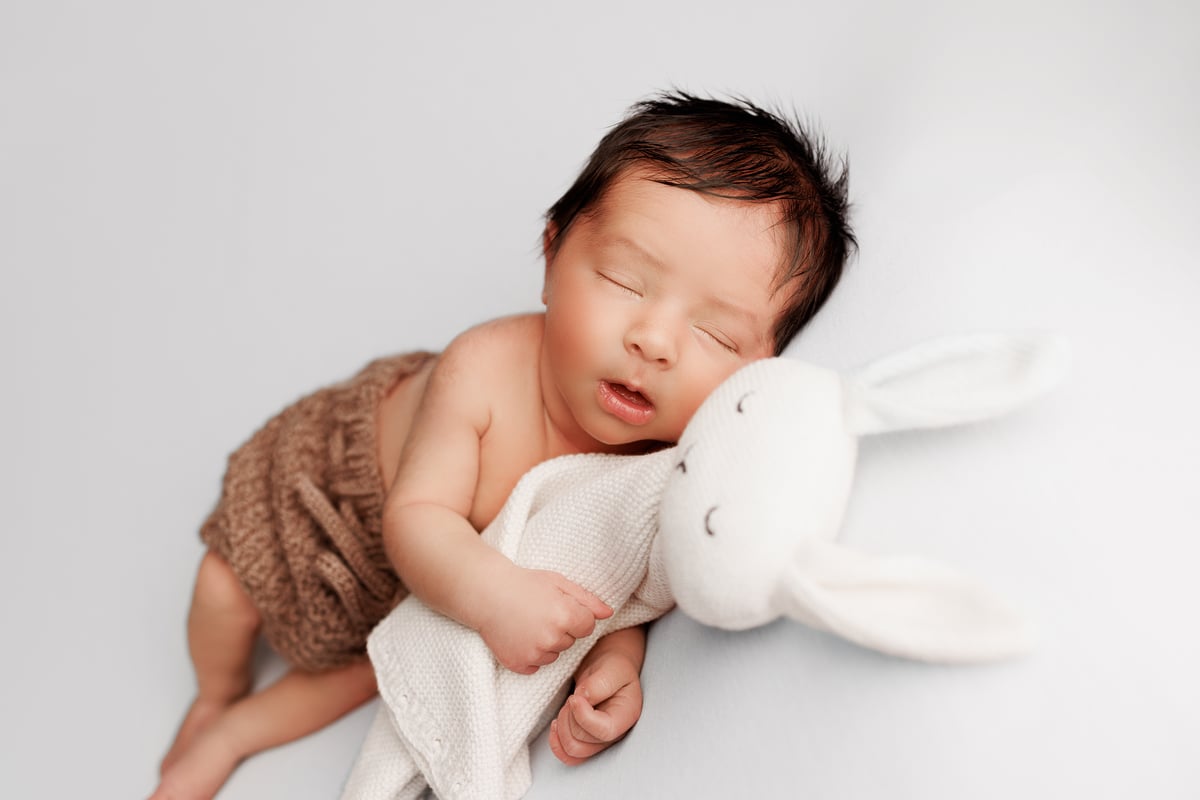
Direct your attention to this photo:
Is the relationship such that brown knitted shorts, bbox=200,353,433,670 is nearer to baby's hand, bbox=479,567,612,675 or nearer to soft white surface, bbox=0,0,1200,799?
soft white surface, bbox=0,0,1200,799

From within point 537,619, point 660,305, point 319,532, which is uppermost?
point 660,305

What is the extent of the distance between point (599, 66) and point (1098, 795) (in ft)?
5.40

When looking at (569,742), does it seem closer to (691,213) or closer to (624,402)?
(624,402)

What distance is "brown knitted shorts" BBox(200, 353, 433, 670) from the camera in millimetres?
1248

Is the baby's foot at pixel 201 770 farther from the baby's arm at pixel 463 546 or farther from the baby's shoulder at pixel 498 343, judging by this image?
the baby's shoulder at pixel 498 343

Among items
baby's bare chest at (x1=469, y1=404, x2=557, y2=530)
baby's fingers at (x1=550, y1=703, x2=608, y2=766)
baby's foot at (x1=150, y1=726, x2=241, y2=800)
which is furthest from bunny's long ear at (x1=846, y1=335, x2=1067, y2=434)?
baby's foot at (x1=150, y1=726, x2=241, y2=800)

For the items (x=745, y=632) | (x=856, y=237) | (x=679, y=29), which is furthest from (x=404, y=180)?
(x=745, y=632)

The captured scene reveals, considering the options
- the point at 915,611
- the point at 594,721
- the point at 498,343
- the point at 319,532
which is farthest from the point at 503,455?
the point at 915,611

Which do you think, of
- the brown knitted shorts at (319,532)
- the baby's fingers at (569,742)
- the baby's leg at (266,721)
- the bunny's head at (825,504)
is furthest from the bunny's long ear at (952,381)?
the baby's leg at (266,721)

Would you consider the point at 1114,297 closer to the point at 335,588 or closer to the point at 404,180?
the point at 335,588

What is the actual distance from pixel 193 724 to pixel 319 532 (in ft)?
1.28

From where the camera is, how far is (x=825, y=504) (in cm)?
71

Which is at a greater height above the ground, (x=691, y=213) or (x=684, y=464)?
(x=691, y=213)

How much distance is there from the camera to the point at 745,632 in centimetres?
79
